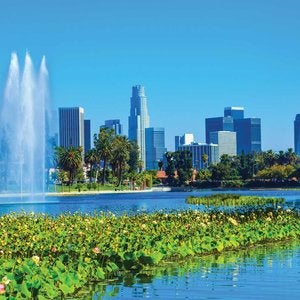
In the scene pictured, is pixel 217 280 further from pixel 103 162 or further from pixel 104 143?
pixel 103 162

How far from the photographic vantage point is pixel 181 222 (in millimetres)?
25672

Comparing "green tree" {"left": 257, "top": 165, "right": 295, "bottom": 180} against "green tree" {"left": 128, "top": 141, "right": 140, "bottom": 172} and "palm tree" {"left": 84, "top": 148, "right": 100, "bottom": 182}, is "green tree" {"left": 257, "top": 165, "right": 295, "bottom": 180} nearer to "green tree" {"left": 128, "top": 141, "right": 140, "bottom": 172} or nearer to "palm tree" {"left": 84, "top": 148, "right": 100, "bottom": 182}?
"green tree" {"left": 128, "top": 141, "right": 140, "bottom": 172}

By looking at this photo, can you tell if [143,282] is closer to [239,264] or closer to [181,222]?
[239,264]

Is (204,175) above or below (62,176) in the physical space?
above

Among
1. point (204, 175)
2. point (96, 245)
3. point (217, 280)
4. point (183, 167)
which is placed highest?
point (183, 167)

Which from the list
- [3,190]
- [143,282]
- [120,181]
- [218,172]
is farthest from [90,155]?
[143,282]

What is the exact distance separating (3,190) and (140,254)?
66.6 metres

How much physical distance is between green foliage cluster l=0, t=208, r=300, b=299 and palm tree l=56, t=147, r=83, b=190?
113786 mm

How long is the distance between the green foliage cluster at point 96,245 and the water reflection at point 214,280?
1.30 feet

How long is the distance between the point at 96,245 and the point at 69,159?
4878 inches

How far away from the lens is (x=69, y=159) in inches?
5536

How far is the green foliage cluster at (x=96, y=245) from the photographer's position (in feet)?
42.9

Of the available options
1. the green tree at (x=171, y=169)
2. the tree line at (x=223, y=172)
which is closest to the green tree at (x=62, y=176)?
the tree line at (x=223, y=172)

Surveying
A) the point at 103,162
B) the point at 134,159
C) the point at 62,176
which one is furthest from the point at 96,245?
the point at 134,159
